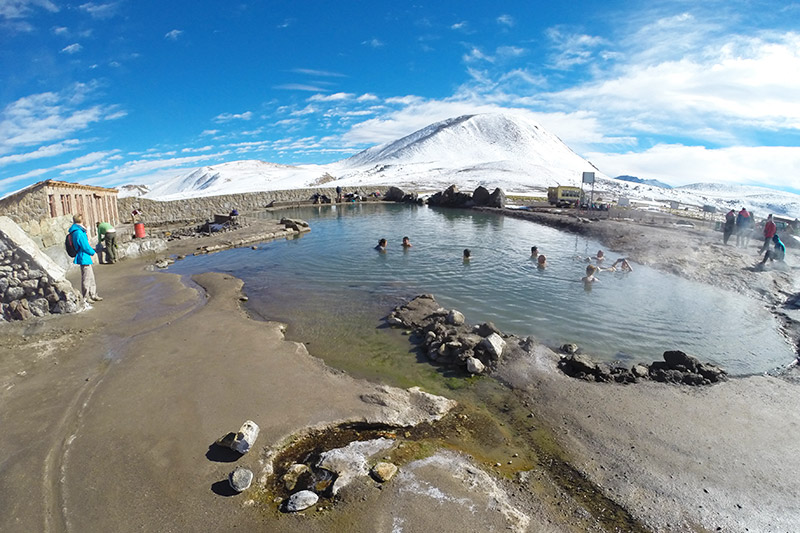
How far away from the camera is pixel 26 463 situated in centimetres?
455

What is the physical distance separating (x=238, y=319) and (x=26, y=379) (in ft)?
13.0

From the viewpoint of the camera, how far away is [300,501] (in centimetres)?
399

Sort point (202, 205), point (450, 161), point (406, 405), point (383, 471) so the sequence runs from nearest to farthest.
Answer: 1. point (383, 471)
2. point (406, 405)
3. point (202, 205)
4. point (450, 161)

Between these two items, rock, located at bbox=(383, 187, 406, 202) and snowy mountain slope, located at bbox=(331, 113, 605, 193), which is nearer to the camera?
rock, located at bbox=(383, 187, 406, 202)

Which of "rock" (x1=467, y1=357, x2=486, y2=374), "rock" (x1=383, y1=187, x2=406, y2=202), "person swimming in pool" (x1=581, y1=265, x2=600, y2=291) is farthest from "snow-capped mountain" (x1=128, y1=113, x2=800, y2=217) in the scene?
"rock" (x1=467, y1=357, x2=486, y2=374)

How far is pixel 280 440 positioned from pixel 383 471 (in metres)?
1.49

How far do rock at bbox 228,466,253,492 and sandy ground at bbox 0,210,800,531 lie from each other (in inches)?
3.9

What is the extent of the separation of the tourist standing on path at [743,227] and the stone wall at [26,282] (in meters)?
25.3

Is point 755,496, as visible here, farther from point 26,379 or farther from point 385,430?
point 26,379

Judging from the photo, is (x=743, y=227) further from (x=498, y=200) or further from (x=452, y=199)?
(x=452, y=199)

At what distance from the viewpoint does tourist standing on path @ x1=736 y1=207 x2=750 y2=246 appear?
60.6 feet

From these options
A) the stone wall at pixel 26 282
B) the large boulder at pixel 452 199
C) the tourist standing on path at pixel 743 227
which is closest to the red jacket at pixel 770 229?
the tourist standing on path at pixel 743 227

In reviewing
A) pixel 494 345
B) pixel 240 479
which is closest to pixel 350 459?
pixel 240 479

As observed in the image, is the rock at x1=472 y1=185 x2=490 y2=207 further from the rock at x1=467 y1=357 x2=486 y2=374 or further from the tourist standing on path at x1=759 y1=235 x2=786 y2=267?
the rock at x1=467 y1=357 x2=486 y2=374
